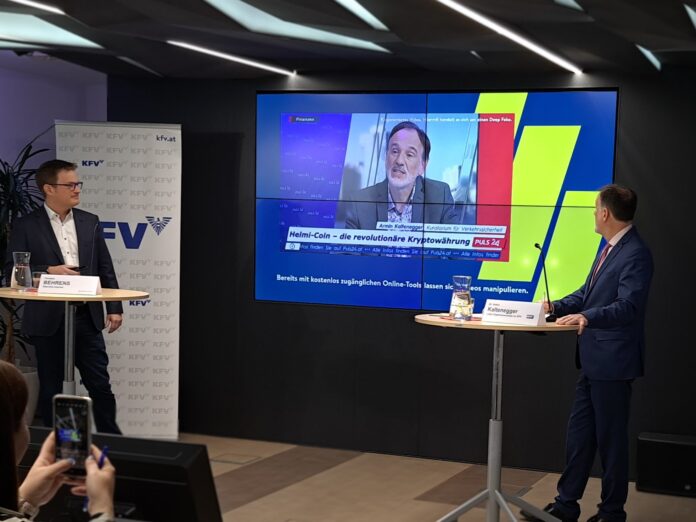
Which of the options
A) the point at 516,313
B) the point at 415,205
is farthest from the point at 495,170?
the point at 516,313

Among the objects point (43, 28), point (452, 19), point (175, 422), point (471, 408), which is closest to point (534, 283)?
point (471, 408)

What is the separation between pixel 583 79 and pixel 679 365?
1863mm

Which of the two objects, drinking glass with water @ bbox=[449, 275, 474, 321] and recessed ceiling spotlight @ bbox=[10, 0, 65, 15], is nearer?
drinking glass with water @ bbox=[449, 275, 474, 321]

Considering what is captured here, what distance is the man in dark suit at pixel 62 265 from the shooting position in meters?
5.73

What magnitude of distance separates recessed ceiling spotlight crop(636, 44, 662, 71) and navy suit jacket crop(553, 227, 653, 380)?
1.12 metres

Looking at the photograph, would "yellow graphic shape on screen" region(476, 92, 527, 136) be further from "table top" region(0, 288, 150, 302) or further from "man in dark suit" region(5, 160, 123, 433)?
"table top" region(0, 288, 150, 302)

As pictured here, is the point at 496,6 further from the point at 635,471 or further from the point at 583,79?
the point at 635,471

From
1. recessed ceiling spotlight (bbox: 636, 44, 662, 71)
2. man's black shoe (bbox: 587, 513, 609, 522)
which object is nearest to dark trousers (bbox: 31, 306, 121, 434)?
man's black shoe (bbox: 587, 513, 609, 522)

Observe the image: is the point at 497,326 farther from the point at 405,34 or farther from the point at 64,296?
the point at 64,296

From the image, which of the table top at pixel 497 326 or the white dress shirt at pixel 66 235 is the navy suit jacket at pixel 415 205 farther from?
the table top at pixel 497 326

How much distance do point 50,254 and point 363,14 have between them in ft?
7.31

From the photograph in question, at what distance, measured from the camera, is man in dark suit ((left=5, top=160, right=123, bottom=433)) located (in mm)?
5734

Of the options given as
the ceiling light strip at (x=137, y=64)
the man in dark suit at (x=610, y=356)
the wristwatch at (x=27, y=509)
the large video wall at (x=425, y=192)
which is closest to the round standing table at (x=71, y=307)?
the large video wall at (x=425, y=192)

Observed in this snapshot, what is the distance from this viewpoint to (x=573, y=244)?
20.8ft
